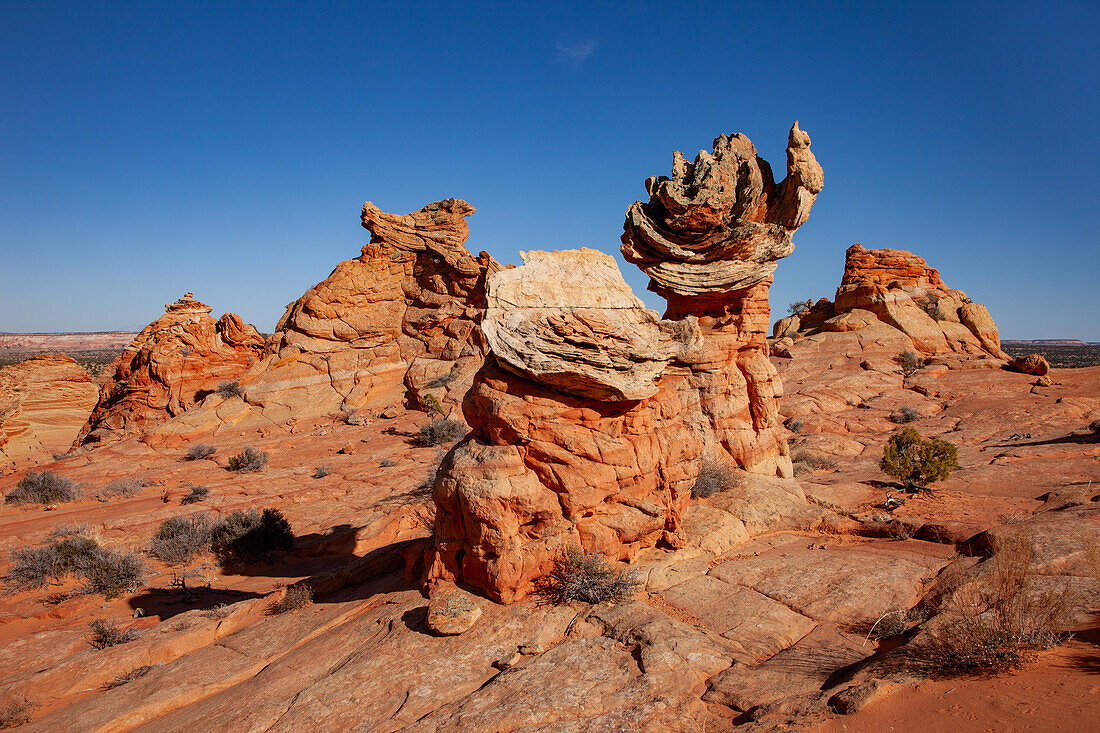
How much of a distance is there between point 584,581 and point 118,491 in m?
14.7

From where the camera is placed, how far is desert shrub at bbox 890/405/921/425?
62.6 ft

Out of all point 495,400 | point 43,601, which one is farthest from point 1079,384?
point 43,601

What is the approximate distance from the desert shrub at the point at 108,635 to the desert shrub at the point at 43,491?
901cm

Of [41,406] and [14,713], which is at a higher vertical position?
[41,406]

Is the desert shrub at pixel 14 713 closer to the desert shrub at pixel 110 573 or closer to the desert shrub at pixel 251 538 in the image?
the desert shrub at pixel 110 573

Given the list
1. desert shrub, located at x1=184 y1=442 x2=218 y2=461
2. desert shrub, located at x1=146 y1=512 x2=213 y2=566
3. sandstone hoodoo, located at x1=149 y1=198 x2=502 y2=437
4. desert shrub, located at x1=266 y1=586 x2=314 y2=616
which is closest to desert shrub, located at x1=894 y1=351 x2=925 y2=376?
sandstone hoodoo, located at x1=149 y1=198 x2=502 y2=437

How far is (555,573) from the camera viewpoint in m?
5.79

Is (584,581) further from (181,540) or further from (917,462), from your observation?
(917,462)

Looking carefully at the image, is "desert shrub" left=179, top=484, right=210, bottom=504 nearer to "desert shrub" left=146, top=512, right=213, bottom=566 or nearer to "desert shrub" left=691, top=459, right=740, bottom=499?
"desert shrub" left=146, top=512, right=213, bottom=566

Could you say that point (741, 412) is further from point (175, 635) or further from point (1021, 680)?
point (175, 635)

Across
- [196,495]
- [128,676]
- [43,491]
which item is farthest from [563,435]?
[43,491]

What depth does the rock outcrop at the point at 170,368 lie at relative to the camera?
2117 cm

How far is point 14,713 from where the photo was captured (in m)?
5.29

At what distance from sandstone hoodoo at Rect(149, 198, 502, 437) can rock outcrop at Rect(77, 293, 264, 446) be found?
1656mm
